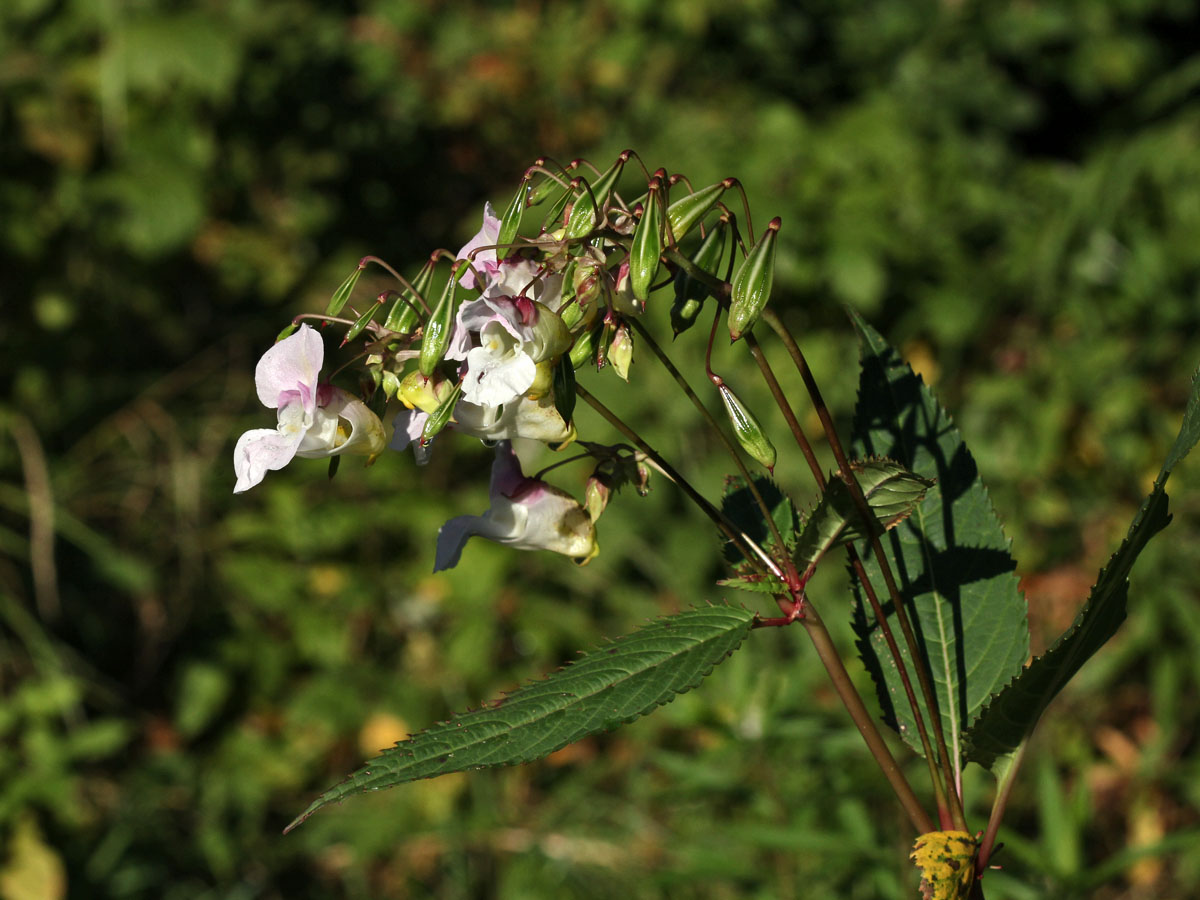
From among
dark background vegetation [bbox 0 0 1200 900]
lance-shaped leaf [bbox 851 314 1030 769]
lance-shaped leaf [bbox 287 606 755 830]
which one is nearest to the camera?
lance-shaped leaf [bbox 287 606 755 830]

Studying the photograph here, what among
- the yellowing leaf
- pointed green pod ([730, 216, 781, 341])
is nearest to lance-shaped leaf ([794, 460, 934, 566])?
pointed green pod ([730, 216, 781, 341])

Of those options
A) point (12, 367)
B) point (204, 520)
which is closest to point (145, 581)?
point (204, 520)

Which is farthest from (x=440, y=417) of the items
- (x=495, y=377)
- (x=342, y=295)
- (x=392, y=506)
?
(x=392, y=506)

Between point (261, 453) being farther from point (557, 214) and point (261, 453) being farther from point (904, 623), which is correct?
point (904, 623)

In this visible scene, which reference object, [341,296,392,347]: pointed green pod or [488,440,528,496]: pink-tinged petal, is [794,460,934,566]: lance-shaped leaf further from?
[341,296,392,347]: pointed green pod

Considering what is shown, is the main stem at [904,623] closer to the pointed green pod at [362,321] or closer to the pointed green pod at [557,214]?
the pointed green pod at [557,214]
